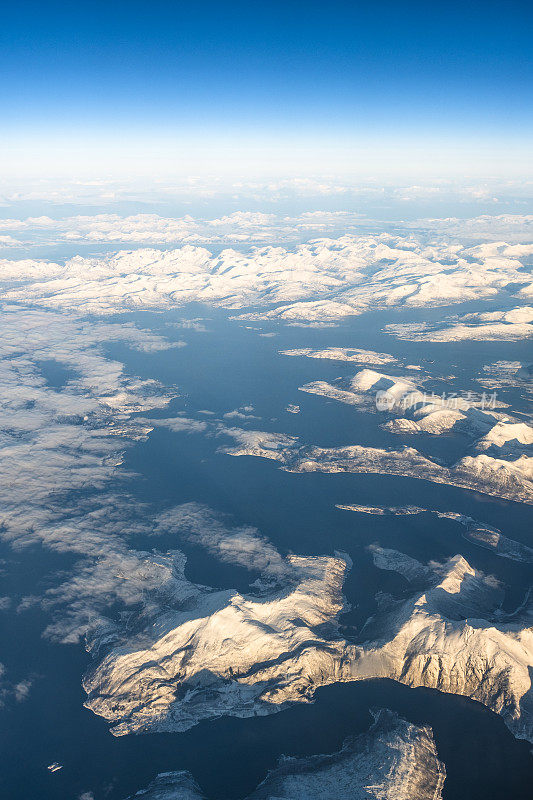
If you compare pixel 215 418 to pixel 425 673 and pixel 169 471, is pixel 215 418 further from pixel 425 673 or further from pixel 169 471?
pixel 425 673

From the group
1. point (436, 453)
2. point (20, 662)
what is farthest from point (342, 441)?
point (20, 662)

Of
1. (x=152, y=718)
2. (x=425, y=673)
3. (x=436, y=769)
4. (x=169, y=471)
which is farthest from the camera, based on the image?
(x=169, y=471)

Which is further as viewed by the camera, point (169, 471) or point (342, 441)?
point (342, 441)

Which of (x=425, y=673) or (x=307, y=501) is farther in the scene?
(x=307, y=501)

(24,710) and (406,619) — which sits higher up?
(406,619)

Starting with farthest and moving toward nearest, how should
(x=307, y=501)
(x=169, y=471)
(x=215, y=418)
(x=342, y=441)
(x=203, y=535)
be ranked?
1. (x=215, y=418)
2. (x=342, y=441)
3. (x=169, y=471)
4. (x=307, y=501)
5. (x=203, y=535)

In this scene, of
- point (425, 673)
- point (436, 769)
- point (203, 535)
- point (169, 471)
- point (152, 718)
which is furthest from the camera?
point (169, 471)

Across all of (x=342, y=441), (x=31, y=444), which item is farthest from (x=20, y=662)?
(x=342, y=441)

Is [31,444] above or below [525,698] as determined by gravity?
above

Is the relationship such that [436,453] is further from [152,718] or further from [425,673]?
[152,718]
